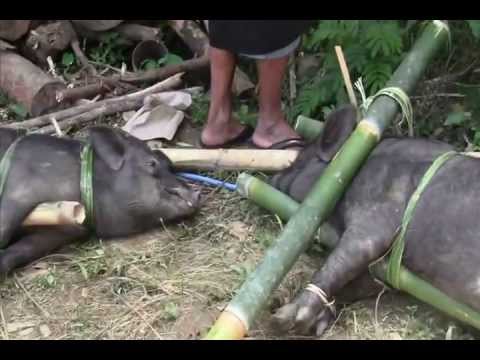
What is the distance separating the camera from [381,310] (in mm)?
3488

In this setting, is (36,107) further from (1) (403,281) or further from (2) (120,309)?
(1) (403,281)

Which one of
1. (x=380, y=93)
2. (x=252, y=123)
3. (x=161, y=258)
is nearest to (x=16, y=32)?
(x=252, y=123)

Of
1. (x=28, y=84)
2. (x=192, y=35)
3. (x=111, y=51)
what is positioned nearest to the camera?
(x=28, y=84)

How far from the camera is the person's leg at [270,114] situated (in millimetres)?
4391

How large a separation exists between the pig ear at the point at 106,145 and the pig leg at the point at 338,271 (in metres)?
1.14

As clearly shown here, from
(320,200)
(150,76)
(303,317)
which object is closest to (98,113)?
(150,76)

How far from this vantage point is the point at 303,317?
3209 millimetres

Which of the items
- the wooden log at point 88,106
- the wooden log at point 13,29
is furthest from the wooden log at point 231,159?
the wooden log at point 13,29

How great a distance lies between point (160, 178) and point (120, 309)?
73cm

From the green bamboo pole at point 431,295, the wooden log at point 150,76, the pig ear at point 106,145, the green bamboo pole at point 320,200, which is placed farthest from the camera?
the wooden log at point 150,76

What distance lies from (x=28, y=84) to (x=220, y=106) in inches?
51.0

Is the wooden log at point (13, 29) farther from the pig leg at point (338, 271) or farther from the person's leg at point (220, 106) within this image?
the pig leg at point (338, 271)

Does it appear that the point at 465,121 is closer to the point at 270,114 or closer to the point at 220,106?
the point at 270,114

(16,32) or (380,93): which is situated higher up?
(380,93)
